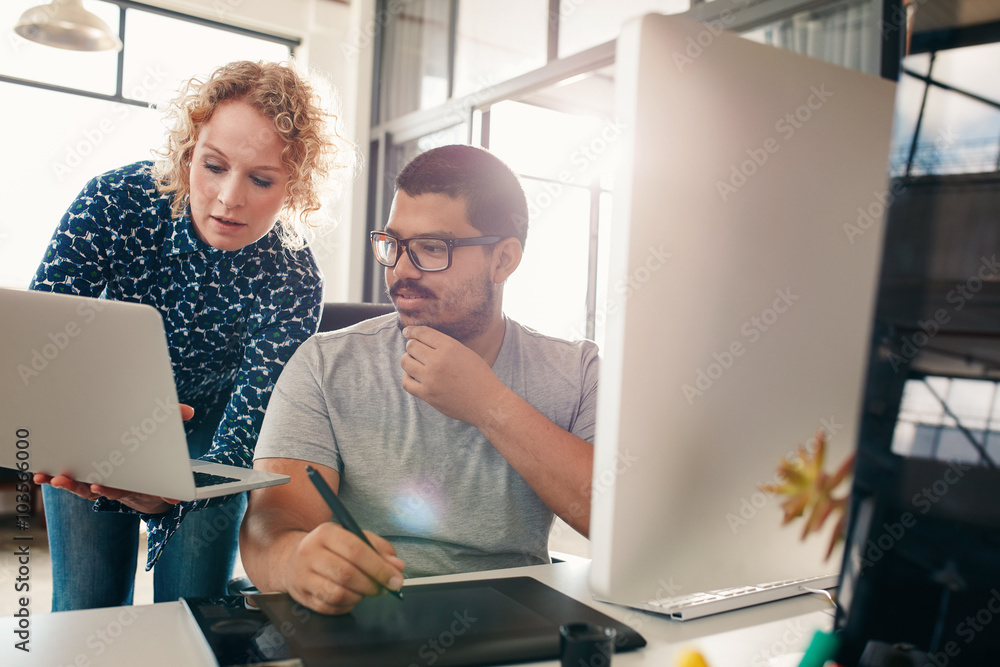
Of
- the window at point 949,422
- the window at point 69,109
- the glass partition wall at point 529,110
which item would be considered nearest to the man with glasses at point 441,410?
the window at point 949,422

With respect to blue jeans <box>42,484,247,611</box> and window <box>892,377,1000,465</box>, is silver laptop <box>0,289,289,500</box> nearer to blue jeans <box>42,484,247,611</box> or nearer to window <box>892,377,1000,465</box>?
blue jeans <box>42,484,247,611</box>

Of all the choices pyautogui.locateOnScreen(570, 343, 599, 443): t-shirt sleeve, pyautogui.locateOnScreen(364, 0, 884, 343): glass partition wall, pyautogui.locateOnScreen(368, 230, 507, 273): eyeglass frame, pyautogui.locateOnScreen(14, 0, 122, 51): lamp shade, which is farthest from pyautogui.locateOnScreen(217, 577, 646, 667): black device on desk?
pyautogui.locateOnScreen(14, 0, 122, 51): lamp shade

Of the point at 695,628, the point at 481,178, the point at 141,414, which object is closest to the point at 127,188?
the point at 481,178

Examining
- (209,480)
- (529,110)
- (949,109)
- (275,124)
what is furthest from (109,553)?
(529,110)

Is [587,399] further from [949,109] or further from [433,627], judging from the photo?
[949,109]

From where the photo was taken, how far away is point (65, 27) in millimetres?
2826

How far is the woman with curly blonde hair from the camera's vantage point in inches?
50.6

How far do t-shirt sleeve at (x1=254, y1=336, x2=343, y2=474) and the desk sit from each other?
332mm

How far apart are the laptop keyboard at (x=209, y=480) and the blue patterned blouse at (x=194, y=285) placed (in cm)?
36

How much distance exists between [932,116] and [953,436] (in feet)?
0.55

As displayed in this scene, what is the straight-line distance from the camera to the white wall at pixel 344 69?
4.60 m

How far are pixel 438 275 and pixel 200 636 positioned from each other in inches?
26.7

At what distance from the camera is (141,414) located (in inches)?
27.9

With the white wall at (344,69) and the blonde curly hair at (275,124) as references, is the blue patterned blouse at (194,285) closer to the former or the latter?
the blonde curly hair at (275,124)
